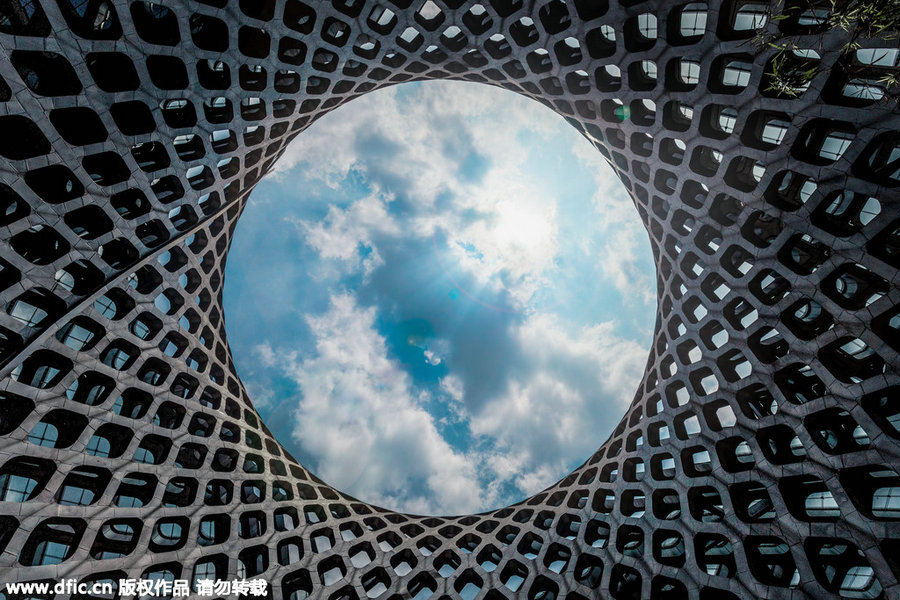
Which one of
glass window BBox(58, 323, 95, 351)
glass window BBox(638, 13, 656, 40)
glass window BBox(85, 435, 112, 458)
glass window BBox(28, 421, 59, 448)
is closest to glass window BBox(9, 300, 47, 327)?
glass window BBox(58, 323, 95, 351)

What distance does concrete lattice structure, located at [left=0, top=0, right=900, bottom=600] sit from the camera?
18969 mm

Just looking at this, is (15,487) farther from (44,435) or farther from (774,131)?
(774,131)

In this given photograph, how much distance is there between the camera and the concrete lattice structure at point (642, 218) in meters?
19.0

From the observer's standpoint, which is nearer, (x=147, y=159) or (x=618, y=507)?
(x=147, y=159)

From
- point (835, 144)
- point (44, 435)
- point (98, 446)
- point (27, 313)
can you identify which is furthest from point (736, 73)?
point (98, 446)

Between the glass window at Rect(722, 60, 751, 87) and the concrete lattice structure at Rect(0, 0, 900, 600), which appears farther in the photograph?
Result: the glass window at Rect(722, 60, 751, 87)

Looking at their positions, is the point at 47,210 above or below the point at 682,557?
above

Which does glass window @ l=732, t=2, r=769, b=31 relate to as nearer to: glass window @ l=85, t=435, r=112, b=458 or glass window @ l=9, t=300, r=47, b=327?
glass window @ l=9, t=300, r=47, b=327

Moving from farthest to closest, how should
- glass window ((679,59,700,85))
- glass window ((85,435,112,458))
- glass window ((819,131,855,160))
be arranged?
glass window ((85,435,112,458)), glass window ((679,59,700,85)), glass window ((819,131,855,160))

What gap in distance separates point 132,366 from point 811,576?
130ft

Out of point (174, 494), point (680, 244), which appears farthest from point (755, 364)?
point (174, 494)

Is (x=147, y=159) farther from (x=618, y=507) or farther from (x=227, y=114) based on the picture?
(x=618, y=507)

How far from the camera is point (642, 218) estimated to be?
108 feet

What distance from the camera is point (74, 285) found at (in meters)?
24.5
